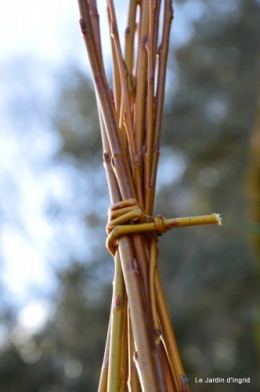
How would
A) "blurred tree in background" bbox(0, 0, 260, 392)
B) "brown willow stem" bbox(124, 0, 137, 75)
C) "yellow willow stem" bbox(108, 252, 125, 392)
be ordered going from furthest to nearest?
"blurred tree in background" bbox(0, 0, 260, 392) < "brown willow stem" bbox(124, 0, 137, 75) < "yellow willow stem" bbox(108, 252, 125, 392)

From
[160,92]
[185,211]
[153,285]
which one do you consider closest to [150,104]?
[160,92]

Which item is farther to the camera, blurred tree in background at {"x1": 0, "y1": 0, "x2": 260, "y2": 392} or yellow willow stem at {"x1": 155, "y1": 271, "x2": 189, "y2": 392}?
blurred tree in background at {"x1": 0, "y1": 0, "x2": 260, "y2": 392}

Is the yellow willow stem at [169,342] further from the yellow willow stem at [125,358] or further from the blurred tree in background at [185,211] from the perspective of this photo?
the blurred tree in background at [185,211]

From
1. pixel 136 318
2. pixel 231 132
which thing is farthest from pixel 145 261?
pixel 231 132

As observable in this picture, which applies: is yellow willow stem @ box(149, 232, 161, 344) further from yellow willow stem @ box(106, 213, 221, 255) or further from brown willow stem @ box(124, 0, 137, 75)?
brown willow stem @ box(124, 0, 137, 75)

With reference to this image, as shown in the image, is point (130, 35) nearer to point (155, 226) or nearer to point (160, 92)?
point (160, 92)

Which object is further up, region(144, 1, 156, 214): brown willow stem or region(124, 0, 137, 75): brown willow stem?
region(124, 0, 137, 75): brown willow stem

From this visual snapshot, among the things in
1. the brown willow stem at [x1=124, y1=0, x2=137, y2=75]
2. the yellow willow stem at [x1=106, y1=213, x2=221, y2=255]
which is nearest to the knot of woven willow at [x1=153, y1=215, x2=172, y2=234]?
the yellow willow stem at [x1=106, y1=213, x2=221, y2=255]
